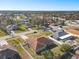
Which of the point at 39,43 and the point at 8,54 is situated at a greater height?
the point at 8,54

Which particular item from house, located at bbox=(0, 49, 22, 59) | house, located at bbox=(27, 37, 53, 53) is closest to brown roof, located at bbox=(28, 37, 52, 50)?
house, located at bbox=(27, 37, 53, 53)

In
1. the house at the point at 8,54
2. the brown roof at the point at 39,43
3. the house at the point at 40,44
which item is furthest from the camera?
the brown roof at the point at 39,43

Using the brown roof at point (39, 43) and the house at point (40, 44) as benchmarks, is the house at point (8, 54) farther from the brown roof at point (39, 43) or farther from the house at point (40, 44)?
the brown roof at point (39, 43)

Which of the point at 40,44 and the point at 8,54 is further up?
A: the point at 8,54

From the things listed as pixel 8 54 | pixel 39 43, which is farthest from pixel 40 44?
pixel 8 54

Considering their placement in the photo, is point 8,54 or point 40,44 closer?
point 8,54

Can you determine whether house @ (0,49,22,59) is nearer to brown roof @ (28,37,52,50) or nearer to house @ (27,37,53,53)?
house @ (27,37,53,53)

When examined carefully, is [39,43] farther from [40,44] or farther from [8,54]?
[8,54]

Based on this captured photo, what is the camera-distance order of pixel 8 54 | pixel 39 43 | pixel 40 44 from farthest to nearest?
1. pixel 39 43
2. pixel 40 44
3. pixel 8 54

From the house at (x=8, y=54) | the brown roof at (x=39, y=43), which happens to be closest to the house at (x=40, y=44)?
the brown roof at (x=39, y=43)

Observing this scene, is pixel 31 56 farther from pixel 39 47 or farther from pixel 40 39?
pixel 40 39

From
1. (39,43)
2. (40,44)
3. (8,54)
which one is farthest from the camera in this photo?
(39,43)
